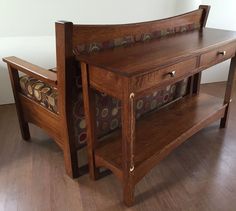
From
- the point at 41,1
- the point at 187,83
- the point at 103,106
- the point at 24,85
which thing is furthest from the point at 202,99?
the point at 41,1

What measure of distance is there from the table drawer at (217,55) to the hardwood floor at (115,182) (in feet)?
2.06

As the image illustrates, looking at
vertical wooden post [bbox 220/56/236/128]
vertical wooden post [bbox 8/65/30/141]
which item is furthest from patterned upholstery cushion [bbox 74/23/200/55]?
vertical wooden post [bbox 8/65/30/141]

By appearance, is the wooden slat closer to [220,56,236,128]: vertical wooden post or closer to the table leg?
the table leg

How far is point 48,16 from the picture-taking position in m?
2.17

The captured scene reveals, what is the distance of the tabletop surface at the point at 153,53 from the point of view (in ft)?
3.49

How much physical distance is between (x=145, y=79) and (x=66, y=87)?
40 centimetres

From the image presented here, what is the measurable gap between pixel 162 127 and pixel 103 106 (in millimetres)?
429

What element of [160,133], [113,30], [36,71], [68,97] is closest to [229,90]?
[160,133]

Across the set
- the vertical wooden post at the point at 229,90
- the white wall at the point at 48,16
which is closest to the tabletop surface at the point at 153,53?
the vertical wooden post at the point at 229,90

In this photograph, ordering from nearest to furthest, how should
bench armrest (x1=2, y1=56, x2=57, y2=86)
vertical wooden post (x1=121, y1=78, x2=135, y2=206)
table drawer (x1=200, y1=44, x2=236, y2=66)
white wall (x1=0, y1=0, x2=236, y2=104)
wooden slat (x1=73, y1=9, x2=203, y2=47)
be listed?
vertical wooden post (x1=121, y1=78, x2=135, y2=206)
wooden slat (x1=73, y1=9, x2=203, y2=47)
bench armrest (x1=2, y1=56, x2=57, y2=86)
table drawer (x1=200, y1=44, x2=236, y2=66)
white wall (x1=0, y1=0, x2=236, y2=104)

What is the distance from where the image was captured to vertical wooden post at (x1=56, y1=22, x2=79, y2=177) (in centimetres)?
112

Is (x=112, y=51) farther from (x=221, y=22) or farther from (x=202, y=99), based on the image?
(x=221, y=22)

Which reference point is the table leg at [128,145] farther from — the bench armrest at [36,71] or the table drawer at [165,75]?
the bench armrest at [36,71]

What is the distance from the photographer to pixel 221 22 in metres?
2.62
